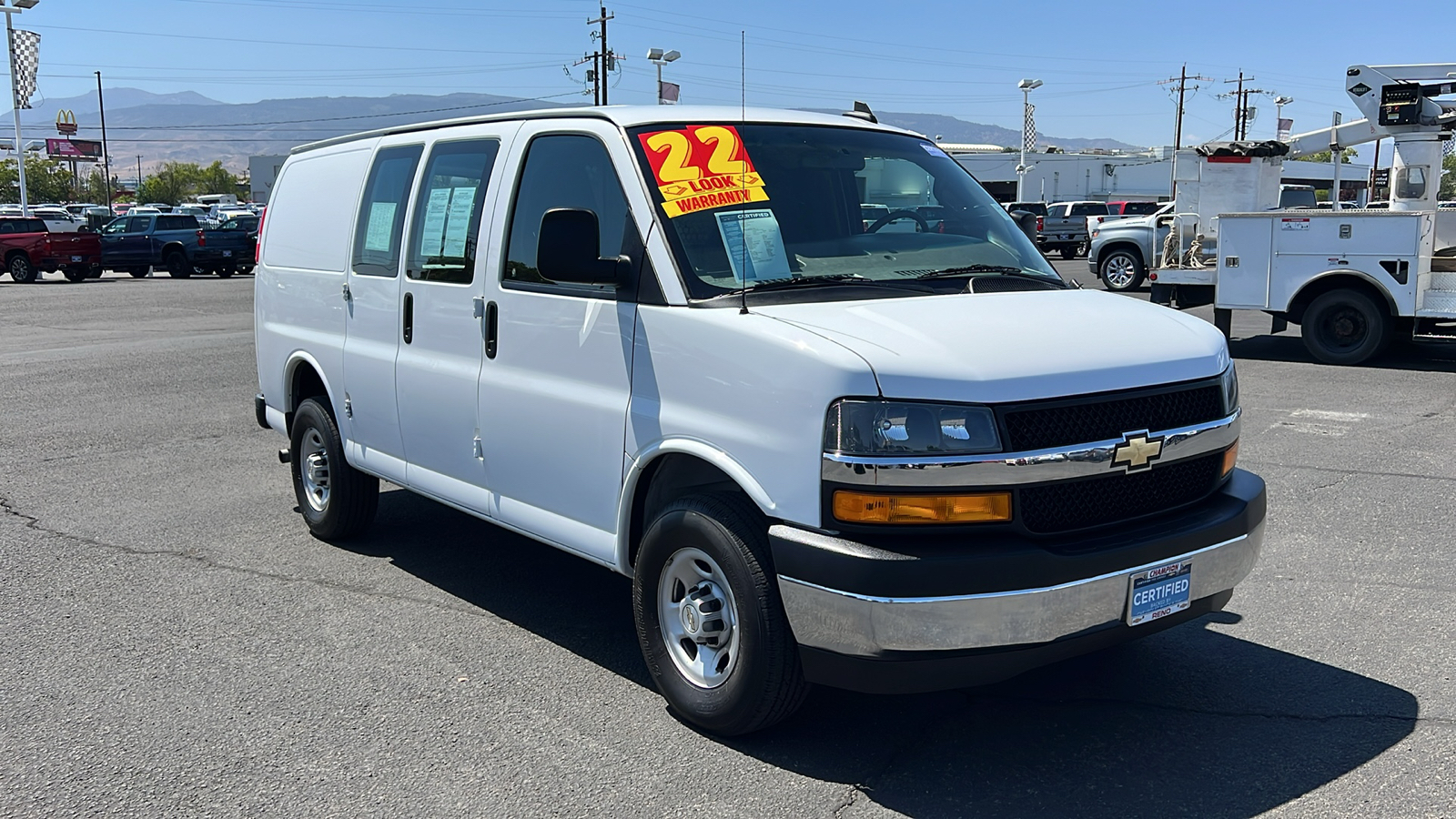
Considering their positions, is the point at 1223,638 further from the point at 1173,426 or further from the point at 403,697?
the point at 403,697

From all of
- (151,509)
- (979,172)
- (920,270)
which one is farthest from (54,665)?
(979,172)

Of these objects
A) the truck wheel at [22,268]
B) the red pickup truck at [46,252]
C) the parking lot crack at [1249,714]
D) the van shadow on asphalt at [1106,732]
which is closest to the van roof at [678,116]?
the van shadow on asphalt at [1106,732]

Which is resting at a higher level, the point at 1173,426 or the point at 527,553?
the point at 1173,426

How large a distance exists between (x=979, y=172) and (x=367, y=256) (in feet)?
254

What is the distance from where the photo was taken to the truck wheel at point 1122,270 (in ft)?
74.6

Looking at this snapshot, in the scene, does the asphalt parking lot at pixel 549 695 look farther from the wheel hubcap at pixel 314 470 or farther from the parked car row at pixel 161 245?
the parked car row at pixel 161 245

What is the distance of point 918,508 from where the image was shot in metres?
3.41

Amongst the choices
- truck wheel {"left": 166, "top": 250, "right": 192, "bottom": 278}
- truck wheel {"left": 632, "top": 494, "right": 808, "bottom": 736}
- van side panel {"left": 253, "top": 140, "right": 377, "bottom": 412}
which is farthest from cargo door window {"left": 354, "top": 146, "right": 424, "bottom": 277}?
truck wheel {"left": 166, "top": 250, "right": 192, "bottom": 278}

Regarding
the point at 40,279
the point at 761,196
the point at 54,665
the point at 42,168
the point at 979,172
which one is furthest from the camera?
the point at 42,168

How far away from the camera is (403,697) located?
4.37m

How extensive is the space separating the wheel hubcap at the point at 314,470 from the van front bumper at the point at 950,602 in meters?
3.67

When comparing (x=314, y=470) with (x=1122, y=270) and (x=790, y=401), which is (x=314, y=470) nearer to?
(x=790, y=401)

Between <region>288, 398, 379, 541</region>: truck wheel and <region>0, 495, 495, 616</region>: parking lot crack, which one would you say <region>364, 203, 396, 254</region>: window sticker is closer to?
<region>288, 398, 379, 541</region>: truck wheel

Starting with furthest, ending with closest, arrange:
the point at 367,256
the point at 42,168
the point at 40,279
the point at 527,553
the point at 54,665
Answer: the point at 42,168, the point at 40,279, the point at 527,553, the point at 367,256, the point at 54,665
